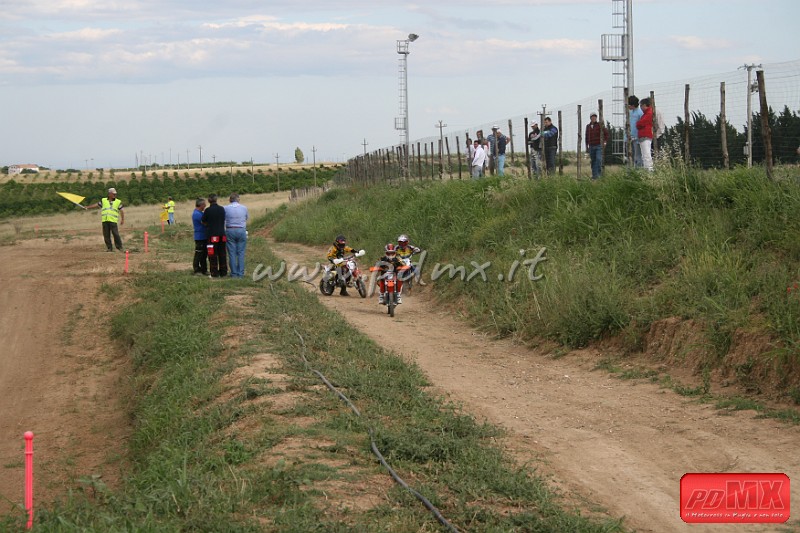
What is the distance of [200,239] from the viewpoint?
67.6 ft

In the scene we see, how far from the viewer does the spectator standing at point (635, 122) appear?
17383 millimetres

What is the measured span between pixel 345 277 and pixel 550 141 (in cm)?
613

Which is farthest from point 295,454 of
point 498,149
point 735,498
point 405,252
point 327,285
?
point 498,149

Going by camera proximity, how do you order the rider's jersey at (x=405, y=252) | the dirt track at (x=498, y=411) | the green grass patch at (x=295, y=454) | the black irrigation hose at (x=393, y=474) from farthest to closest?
1. the rider's jersey at (x=405, y=252)
2. the dirt track at (x=498, y=411)
3. the green grass patch at (x=295, y=454)
4. the black irrigation hose at (x=393, y=474)

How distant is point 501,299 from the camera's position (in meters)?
14.9

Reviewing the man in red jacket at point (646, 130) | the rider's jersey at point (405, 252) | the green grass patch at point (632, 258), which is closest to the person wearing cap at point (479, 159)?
the green grass patch at point (632, 258)

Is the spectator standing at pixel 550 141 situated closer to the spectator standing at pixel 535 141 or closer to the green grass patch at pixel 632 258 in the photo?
the spectator standing at pixel 535 141

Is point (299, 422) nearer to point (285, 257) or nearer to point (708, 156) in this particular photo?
point (708, 156)

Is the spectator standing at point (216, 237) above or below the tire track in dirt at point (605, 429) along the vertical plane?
above

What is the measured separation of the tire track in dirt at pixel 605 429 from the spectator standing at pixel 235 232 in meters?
7.31

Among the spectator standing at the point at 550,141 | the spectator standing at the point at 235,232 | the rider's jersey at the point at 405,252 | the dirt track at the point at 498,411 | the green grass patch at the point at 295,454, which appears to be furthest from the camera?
the spectator standing at the point at 550,141

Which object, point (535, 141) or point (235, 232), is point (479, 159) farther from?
point (235, 232)

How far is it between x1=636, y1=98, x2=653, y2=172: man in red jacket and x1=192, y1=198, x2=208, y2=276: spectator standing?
30.9 ft

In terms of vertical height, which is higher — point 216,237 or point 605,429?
point 216,237
